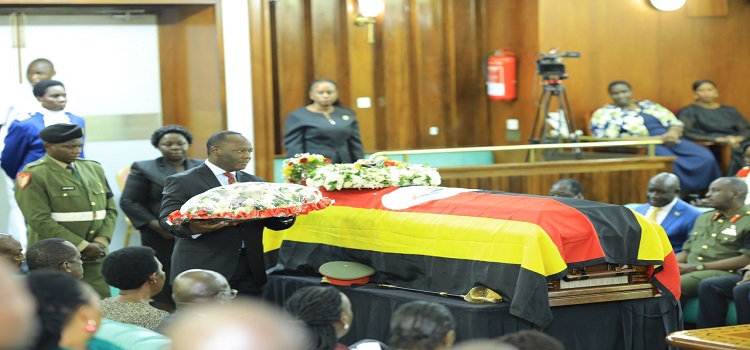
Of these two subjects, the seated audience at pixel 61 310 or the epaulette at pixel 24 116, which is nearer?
the seated audience at pixel 61 310

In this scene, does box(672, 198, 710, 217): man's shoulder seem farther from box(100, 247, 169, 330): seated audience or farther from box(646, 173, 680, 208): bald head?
box(100, 247, 169, 330): seated audience

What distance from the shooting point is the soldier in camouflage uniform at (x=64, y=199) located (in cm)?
687

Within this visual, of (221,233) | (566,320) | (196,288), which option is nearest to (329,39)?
(221,233)

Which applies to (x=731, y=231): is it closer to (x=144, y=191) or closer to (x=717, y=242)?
(x=717, y=242)

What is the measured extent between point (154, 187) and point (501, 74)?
5.47m

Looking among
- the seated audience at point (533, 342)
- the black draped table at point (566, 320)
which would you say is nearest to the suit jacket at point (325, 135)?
the black draped table at point (566, 320)

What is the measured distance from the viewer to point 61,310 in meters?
2.68

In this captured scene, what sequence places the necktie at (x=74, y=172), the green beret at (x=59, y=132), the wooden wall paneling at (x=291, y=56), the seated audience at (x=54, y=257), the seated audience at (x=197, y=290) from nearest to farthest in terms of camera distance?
the seated audience at (x=197, y=290)
the seated audience at (x=54, y=257)
the green beret at (x=59, y=132)
the necktie at (x=74, y=172)
the wooden wall paneling at (x=291, y=56)

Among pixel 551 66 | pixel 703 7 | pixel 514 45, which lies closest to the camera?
pixel 551 66

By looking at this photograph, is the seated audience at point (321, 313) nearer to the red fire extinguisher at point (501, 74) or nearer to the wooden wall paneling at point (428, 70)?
the wooden wall paneling at point (428, 70)

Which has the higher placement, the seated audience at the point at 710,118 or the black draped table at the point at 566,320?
the seated audience at the point at 710,118

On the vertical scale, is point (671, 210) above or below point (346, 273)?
above

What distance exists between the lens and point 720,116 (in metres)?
12.2

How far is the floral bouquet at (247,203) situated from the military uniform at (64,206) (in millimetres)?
1132
